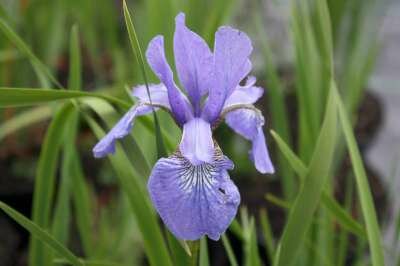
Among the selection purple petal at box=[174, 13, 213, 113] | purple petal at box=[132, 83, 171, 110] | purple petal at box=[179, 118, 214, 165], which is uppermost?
purple petal at box=[174, 13, 213, 113]

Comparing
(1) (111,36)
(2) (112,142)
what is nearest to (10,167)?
(1) (111,36)

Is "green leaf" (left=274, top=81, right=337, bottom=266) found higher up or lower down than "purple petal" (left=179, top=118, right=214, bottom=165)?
lower down

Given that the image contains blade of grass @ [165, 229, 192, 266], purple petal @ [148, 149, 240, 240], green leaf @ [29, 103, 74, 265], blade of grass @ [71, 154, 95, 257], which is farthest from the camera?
blade of grass @ [71, 154, 95, 257]

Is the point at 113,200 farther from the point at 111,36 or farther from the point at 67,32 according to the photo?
the point at 67,32

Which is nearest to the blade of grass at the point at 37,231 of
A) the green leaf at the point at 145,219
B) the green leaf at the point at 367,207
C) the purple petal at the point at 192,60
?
the green leaf at the point at 145,219

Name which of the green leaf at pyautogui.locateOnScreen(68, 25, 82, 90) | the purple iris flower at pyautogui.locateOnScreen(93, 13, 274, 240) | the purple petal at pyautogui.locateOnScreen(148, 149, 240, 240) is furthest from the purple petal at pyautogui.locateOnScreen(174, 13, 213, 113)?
the green leaf at pyautogui.locateOnScreen(68, 25, 82, 90)

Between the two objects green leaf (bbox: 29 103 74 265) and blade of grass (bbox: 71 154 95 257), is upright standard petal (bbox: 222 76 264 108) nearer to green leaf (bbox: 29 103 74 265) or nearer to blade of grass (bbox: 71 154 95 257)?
green leaf (bbox: 29 103 74 265)

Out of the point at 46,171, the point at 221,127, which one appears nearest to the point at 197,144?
the point at 46,171
